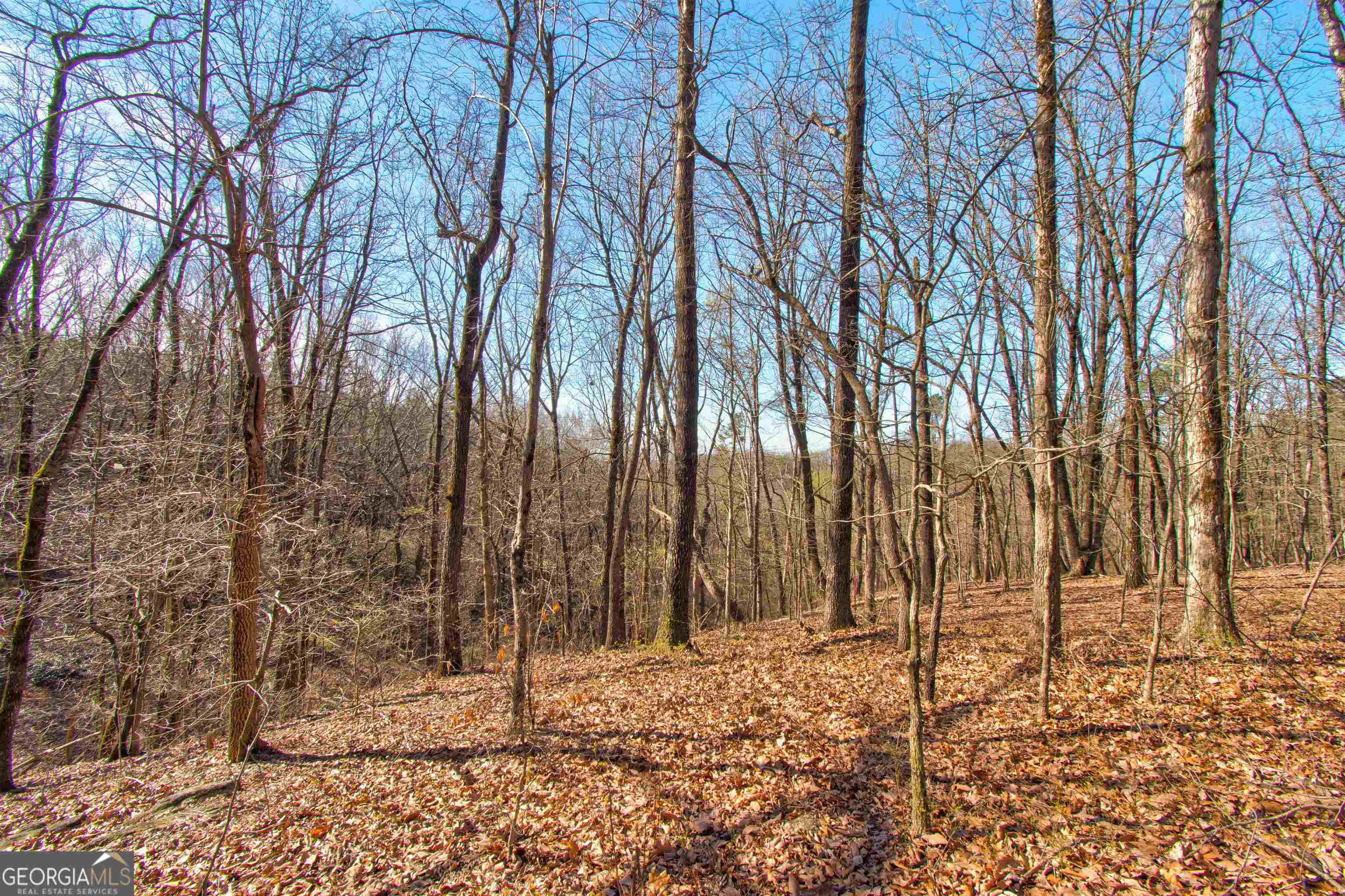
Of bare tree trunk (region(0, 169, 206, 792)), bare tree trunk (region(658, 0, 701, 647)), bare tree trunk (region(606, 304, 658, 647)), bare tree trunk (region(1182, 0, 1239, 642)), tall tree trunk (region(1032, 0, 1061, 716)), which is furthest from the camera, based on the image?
bare tree trunk (region(606, 304, 658, 647))

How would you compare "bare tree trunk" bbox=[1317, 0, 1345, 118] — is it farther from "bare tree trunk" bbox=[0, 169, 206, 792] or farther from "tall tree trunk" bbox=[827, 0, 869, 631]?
"bare tree trunk" bbox=[0, 169, 206, 792]

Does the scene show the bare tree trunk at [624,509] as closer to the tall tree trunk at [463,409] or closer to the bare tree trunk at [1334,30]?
the tall tree trunk at [463,409]

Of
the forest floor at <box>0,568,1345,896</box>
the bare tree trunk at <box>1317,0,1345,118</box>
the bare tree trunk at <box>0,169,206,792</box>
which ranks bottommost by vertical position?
the forest floor at <box>0,568,1345,896</box>

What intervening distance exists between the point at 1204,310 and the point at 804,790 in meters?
5.32

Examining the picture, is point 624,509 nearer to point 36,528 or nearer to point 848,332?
point 848,332

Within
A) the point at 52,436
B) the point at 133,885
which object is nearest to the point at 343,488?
the point at 52,436

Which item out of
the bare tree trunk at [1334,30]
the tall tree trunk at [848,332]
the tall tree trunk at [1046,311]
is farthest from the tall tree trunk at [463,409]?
the bare tree trunk at [1334,30]

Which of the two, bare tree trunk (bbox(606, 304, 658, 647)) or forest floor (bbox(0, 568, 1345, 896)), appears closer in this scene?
forest floor (bbox(0, 568, 1345, 896))

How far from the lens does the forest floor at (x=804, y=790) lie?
2.91 meters

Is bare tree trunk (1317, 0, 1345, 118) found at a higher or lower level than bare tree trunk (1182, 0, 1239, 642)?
higher

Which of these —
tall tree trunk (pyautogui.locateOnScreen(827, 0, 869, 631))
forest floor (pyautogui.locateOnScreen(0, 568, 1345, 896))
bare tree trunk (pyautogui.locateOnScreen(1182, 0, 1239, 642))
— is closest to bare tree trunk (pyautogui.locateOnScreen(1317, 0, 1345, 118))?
bare tree trunk (pyautogui.locateOnScreen(1182, 0, 1239, 642))

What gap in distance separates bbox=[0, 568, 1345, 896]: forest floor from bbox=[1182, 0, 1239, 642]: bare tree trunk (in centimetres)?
45

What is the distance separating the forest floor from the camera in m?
2.91

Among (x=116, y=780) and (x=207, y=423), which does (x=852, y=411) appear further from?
(x=207, y=423)
